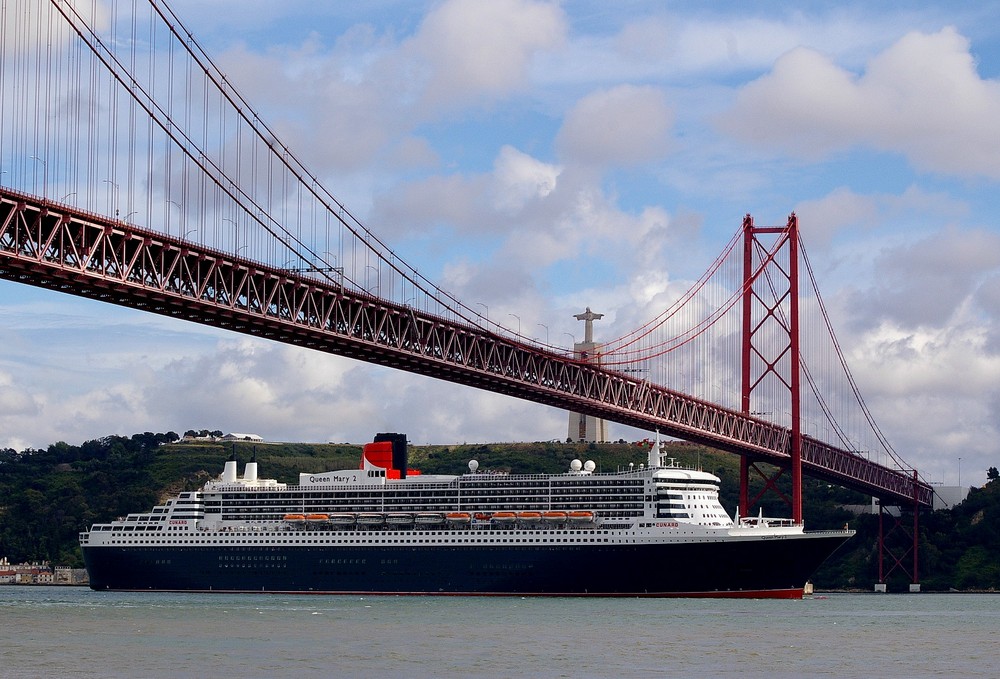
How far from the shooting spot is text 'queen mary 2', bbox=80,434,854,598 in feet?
224

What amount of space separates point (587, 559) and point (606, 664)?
30884 mm

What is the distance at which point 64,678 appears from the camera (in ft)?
112

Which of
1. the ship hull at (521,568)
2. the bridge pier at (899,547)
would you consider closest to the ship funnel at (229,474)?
the ship hull at (521,568)

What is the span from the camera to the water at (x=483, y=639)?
36.7m

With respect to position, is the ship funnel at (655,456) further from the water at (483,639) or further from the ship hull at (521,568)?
the water at (483,639)

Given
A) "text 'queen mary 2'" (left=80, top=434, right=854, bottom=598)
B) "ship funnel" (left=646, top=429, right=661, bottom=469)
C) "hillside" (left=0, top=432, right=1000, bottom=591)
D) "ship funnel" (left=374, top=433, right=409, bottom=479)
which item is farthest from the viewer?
"hillside" (left=0, top=432, right=1000, bottom=591)

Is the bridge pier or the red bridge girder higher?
the red bridge girder

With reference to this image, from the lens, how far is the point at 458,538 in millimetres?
71000

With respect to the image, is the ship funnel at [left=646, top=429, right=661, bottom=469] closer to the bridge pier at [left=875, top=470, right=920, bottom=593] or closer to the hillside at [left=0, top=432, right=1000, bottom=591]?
the hillside at [left=0, top=432, right=1000, bottom=591]

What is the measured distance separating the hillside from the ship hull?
779 inches

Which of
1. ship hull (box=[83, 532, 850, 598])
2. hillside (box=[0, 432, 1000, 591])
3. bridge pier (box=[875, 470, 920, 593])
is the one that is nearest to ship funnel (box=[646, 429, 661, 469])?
ship hull (box=[83, 532, 850, 598])

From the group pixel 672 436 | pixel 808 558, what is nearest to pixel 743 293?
pixel 672 436

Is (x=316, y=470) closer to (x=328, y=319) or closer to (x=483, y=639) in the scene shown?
(x=328, y=319)

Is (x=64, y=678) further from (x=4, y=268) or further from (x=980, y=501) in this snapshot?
(x=980, y=501)
